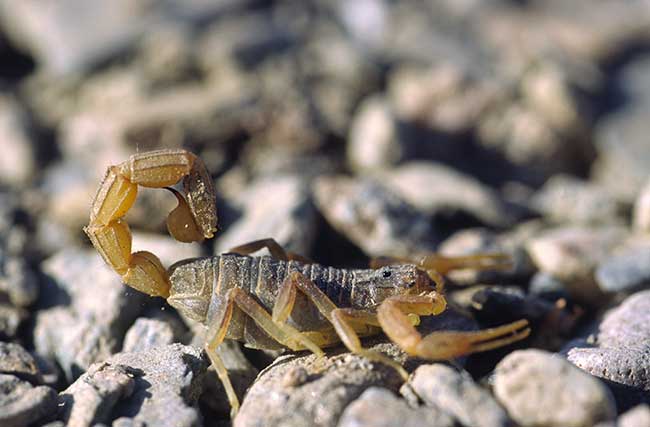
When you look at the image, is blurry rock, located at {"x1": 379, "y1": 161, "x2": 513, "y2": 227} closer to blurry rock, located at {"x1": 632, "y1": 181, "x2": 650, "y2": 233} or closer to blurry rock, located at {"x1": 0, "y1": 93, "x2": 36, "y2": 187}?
blurry rock, located at {"x1": 632, "y1": 181, "x2": 650, "y2": 233}

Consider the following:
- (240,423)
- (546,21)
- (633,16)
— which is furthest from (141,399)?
(633,16)

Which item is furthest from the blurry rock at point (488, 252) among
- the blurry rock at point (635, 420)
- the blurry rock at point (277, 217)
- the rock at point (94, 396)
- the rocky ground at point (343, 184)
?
the rock at point (94, 396)

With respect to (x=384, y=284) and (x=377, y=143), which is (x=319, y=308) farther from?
(x=377, y=143)

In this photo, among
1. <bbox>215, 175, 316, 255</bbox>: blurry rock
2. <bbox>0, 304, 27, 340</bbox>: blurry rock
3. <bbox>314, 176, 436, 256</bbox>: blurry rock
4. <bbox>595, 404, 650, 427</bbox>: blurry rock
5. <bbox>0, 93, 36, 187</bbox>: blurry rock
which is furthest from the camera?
<bbox>0, 93, 36, 187</bbox>: blurry rock

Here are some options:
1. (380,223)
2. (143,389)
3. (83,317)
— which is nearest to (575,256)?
(380,223)

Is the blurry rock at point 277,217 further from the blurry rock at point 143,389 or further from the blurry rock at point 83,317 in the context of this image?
the blurry rock at point 143,389

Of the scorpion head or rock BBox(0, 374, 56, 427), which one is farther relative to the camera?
the scorpion head

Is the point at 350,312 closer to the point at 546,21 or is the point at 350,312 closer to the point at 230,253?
the point at 230,253

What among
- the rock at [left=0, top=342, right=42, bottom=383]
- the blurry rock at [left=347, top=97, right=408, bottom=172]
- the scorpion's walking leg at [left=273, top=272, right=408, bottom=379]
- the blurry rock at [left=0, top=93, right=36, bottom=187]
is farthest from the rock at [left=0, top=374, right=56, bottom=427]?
the blurry rock at [left=347, top=97, right=408, bottom=172]
